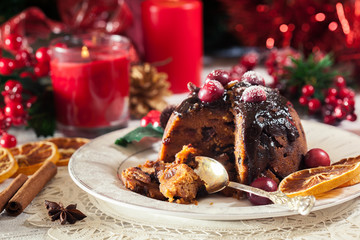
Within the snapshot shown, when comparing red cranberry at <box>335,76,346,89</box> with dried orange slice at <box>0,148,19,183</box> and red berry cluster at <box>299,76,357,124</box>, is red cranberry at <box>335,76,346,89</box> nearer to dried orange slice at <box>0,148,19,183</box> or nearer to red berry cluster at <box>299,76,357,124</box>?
red berry cluster at <box>299,76,357,124</box>

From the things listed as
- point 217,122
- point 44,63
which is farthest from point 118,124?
point 217,122

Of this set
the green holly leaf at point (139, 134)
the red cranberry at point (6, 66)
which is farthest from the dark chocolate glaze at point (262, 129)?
the red cranberry at point (6, 66)

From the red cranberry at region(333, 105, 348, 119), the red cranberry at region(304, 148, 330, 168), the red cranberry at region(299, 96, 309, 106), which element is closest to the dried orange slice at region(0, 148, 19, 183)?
the red cranberry at region(304, 148, 330, 168)

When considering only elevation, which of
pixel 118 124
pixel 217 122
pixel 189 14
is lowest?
pixel 118 124

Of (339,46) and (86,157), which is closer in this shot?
(86,157)

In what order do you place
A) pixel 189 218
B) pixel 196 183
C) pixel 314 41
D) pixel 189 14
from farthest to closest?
pixel 314 41
pixel 189 14
pixel 196 183
pixel 189 218

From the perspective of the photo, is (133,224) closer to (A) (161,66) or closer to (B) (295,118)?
(B) (295,118)

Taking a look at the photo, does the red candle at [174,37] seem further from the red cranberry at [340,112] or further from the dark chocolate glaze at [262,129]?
the dark chocolate glaze at [262,129]
